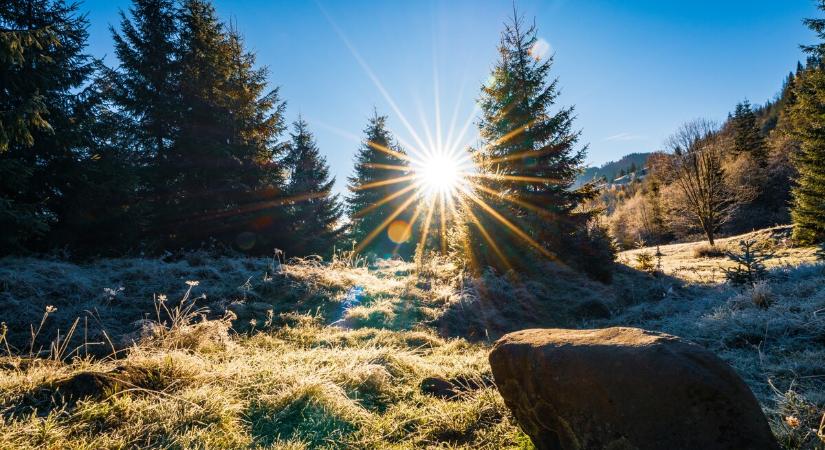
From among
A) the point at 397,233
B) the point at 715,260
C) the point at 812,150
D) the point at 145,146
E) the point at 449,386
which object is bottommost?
the point at 715,260

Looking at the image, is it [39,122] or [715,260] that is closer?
[39,122]


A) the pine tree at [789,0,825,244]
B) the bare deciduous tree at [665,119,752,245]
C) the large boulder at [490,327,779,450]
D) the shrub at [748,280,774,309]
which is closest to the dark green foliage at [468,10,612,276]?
the shrub at [748,280,774,309]

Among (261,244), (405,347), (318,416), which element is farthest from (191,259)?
(318,416)

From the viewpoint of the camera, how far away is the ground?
101 inches

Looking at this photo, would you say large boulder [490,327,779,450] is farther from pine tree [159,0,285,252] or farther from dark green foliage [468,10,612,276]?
pine tree [159,0,285,252]

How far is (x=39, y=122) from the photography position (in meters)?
5.80

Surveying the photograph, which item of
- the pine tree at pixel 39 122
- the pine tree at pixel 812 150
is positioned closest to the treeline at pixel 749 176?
the pine tree at pixel 812 150

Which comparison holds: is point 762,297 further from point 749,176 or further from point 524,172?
point 749,176

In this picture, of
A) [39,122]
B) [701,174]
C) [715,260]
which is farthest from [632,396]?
[701,174]

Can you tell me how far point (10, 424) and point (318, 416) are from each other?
2.01 meters

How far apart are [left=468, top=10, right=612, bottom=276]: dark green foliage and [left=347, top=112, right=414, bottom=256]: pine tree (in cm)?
1277

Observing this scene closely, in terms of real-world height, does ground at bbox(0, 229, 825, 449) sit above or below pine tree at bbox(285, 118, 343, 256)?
below

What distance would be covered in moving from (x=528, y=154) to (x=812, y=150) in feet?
45.2

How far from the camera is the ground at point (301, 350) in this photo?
2570 mm
